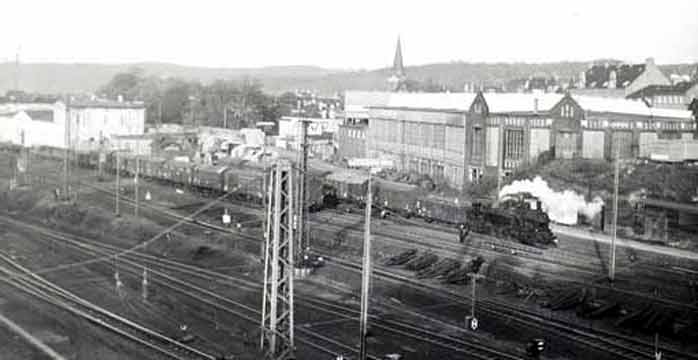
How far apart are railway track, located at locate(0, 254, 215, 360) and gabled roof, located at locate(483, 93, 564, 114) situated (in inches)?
1584

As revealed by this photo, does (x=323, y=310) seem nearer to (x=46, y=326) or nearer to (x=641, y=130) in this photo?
(x=46, y=326)

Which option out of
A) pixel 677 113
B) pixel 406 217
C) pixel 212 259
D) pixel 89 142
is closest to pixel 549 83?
pixel 677 113

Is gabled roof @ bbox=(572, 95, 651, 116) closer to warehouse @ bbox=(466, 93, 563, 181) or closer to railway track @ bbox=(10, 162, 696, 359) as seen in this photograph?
warehouse @ bbox=(466, 93, 563, 181)

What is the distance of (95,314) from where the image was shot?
99.0 feet

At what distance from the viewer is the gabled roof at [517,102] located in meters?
65.7

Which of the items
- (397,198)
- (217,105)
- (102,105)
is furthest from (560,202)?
(217,105)

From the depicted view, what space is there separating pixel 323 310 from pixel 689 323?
13.9 m

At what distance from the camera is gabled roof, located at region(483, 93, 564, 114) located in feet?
216

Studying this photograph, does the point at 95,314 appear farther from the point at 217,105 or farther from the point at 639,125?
the point at 217,105

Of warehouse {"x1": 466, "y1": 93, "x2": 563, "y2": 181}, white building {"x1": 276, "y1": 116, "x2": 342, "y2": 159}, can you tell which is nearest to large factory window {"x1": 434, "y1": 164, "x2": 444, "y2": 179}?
warehouse {"x1": 466, "y1": 93, "x2": 563, "y2": 181}

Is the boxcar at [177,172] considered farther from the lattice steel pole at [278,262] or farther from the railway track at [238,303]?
the lattice steel pole at [278,262]

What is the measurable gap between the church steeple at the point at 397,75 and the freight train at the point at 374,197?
231 ft

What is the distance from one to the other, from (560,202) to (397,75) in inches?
3782

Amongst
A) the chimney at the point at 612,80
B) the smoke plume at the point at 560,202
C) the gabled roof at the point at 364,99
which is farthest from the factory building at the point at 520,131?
the gabled roof at the point at 364,99
